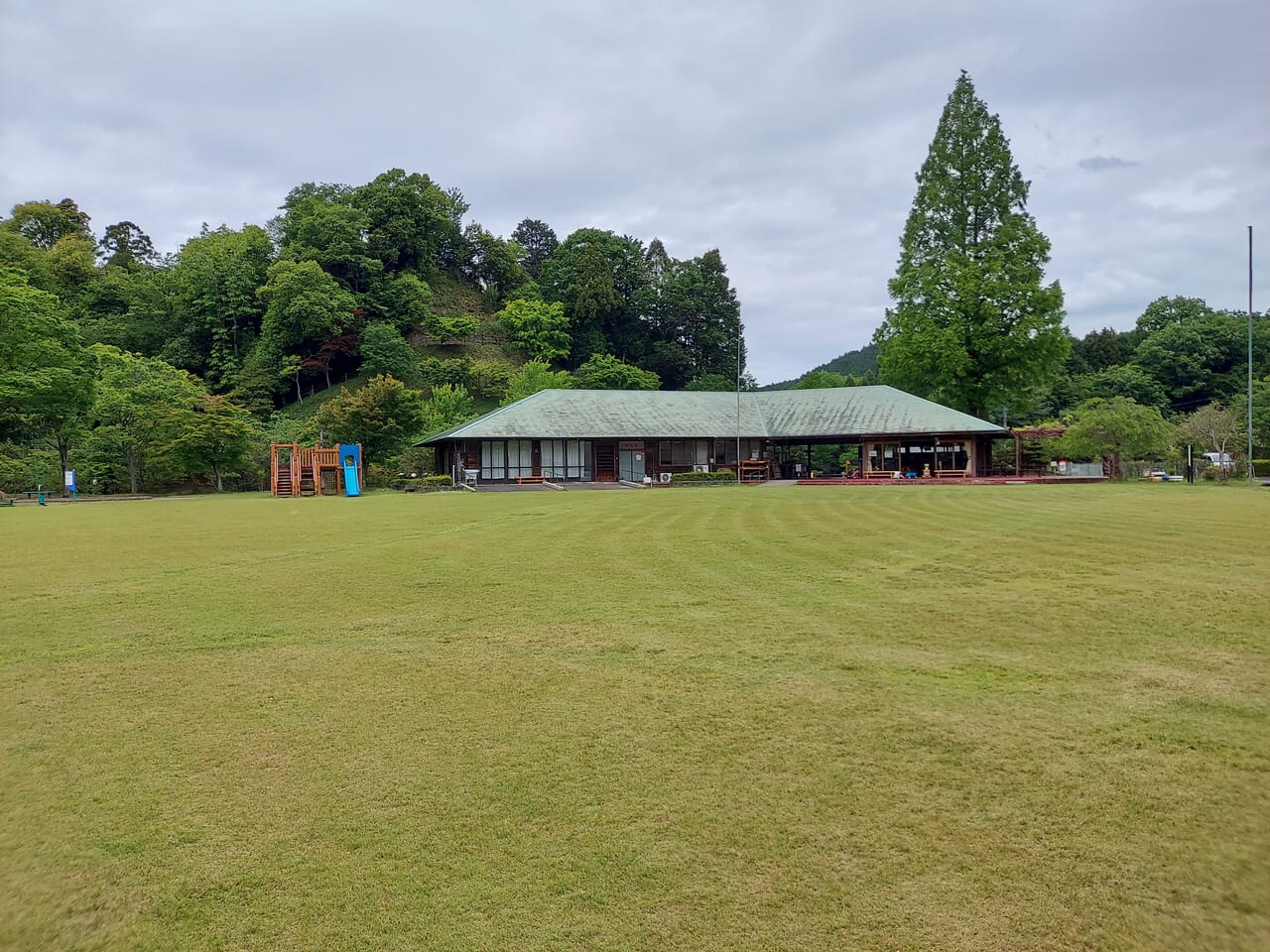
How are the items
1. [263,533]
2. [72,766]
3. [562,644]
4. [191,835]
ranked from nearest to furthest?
[191,835], [72,766], [562,644], [263,533]

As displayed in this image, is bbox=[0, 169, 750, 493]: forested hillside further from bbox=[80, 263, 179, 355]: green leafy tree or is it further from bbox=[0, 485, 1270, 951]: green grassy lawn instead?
bbox=[0, 485, 1270, 951]: green grassy lawn

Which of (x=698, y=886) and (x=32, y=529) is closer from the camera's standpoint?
(x=698, y=886)

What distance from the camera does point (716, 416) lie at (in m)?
39.6

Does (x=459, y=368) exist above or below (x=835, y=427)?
above

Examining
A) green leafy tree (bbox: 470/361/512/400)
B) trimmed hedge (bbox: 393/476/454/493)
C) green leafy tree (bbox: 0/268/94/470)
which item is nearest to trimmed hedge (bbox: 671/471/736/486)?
trimmed hedge (bbox: 393/476/454/493)

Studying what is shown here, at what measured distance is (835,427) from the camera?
3678cm

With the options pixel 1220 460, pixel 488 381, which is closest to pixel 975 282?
pixel 1220 460

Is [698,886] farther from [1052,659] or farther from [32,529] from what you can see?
[32,529]

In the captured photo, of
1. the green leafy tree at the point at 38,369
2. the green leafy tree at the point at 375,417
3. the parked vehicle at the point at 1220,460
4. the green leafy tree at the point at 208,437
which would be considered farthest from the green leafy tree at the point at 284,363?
the parked vehicle at the point at 1220,460

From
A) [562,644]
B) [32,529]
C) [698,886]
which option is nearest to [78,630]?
[562,644]

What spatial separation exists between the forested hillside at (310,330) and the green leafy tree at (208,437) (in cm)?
10

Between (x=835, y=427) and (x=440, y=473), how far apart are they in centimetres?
1961

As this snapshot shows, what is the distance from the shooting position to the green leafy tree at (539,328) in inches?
2458

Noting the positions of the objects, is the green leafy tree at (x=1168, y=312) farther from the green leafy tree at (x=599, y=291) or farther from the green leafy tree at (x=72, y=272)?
the green leafy tree at (x=72, y=272)
